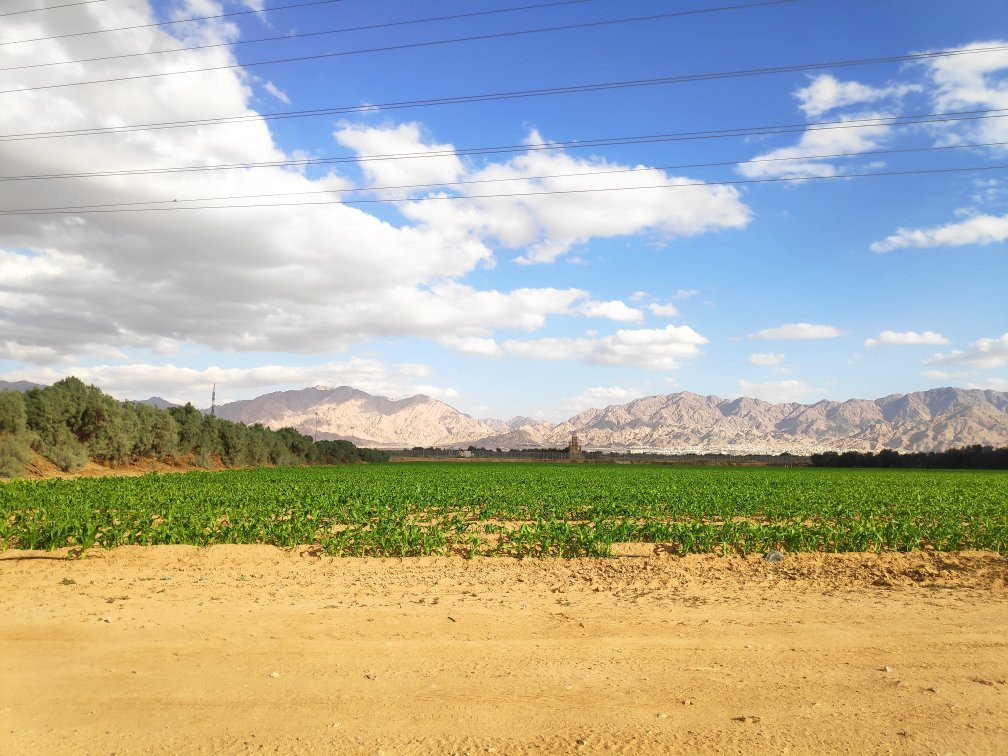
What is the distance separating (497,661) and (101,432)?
59.3 metres

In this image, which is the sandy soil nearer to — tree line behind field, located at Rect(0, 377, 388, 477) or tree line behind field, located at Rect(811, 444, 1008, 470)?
tree line behind field, located at Rect(0, 377, 388, 477)

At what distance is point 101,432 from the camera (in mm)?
55906

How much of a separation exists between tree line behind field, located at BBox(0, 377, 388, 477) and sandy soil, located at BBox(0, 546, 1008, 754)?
3980 centimetres

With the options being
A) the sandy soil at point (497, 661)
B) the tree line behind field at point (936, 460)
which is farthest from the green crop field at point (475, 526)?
the tree line behind field at point (936, 460)

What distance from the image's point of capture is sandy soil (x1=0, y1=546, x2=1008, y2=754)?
21.7 feet

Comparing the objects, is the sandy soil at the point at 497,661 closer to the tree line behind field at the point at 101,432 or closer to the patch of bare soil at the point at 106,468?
the patch of bare soil at the point at 106,468

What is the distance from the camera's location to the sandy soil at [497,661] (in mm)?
6602

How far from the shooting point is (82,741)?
6.43m

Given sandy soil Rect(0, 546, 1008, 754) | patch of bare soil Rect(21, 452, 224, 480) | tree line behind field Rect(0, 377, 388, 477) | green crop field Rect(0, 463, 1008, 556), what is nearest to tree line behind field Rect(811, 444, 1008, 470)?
green crop field Rect(0, 463, 1008, 556)

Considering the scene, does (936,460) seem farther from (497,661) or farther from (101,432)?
(497,661)

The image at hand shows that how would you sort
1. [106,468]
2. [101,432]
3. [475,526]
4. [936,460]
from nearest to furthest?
[475,526] → [101,432] → [106,468] → [936,460]

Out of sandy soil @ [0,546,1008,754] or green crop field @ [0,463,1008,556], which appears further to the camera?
green crop field @ [0,463,1008,556]

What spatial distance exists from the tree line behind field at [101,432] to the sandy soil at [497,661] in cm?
3980

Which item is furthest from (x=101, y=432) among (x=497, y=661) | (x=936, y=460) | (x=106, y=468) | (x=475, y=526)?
(x=936, y=460)
